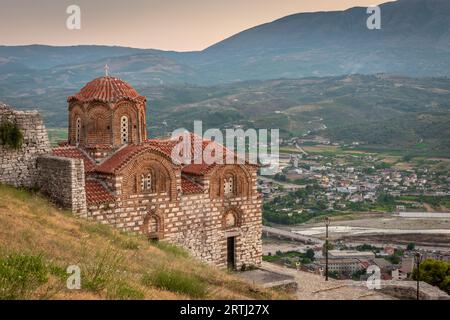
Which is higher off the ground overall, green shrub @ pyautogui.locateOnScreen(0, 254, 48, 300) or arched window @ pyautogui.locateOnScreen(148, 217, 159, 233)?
green shrub @ pyautogui.locateOnScreen(0, 254, 48, 300)

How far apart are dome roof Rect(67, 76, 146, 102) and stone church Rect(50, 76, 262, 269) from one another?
4 cm

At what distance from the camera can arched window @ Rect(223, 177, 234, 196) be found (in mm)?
21016

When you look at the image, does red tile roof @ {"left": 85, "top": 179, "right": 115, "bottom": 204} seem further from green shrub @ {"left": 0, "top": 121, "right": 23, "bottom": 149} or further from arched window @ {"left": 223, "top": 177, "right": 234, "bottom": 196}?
arched window @ {"left": 223, "top": 177, "right": 234, "bottom": 196}

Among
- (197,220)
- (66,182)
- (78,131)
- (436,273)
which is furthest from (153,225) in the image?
(436,273)

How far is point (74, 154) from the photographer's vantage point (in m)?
19.5

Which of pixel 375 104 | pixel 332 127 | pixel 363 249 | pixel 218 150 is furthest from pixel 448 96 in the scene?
pixel 218 150

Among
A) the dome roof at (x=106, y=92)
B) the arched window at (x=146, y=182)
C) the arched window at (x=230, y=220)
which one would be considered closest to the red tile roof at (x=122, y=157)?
the arched window at (x=146, y=182)

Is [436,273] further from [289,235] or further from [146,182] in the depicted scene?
[289,235]

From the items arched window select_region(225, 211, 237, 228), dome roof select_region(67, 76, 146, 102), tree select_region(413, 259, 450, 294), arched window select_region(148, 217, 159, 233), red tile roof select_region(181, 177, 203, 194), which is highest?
dome roof select_region(67, 76, 146, 102)

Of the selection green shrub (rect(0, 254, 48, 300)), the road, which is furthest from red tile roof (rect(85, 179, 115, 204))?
the road

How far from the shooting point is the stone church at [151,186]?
1830cm

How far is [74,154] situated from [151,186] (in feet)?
9.79

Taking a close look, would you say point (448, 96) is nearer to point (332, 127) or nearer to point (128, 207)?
point (332, 127)
